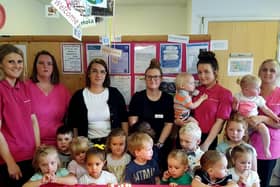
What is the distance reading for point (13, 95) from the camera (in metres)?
1.89

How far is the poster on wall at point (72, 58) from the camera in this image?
8.18 ft

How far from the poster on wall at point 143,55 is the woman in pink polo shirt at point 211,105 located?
0.49 meters

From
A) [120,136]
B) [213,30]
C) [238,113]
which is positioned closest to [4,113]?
[120,136]

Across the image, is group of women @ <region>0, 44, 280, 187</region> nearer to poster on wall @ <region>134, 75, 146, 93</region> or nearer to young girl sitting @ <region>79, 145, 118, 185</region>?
poster on wall @ <region>134, 75, 146, 93</region>

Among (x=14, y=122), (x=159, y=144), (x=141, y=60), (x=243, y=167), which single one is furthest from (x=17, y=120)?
(x=243, y=167)

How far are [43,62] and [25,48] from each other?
439mm

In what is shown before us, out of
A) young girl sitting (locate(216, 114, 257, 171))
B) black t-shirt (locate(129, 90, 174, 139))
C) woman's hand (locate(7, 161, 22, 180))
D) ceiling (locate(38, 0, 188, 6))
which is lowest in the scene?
woman's hand (locate(7, 161, 22, 180))

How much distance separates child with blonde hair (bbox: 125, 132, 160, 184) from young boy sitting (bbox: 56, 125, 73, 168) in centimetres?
51

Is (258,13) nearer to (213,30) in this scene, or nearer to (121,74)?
A: (213,30)

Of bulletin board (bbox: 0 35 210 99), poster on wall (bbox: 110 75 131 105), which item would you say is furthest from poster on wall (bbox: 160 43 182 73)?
poster on wall (bbox: 110 75 131 105)

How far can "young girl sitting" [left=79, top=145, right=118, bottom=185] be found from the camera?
5.53ft

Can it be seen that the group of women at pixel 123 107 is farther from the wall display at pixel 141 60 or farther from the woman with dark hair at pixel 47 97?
the wall display at pixel 141 60

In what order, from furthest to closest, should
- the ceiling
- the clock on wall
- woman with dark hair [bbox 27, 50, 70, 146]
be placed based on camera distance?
the ceiling
the clock on wall
woman with dark hair [bbox 27, 50, 70, 146]

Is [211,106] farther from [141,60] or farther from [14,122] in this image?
[14,122]
